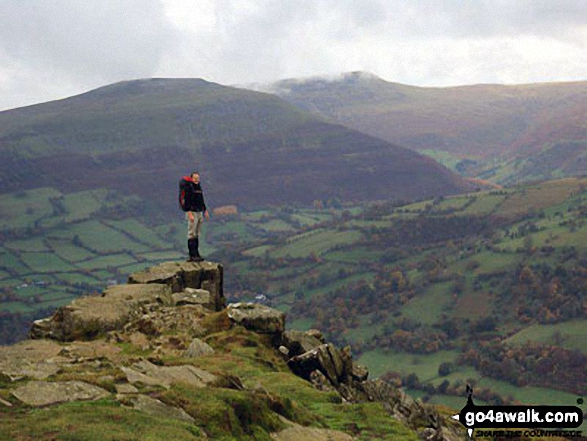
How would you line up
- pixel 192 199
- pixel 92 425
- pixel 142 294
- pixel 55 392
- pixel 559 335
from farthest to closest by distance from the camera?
Result: 1. pixel 559 335
2. pixel 192 199
3. pixel 142 294
4. pixel 55 392
5. pixel 92 425

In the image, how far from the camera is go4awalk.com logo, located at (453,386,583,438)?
28.2m

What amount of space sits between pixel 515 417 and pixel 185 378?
49.0ft

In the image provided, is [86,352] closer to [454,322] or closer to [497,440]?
[497,440]

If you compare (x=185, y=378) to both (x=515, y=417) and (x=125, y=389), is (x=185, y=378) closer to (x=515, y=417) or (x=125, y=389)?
(x=125, y=389)

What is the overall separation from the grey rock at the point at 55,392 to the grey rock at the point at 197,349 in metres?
9.30

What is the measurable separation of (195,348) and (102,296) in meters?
9.10

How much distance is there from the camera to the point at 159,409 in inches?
732

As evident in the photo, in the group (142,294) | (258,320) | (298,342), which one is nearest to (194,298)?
(142,294)

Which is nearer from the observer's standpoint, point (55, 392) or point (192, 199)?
point (55, 392)

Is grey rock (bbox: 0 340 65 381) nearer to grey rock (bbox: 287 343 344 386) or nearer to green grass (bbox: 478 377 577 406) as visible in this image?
grey rock (bbox: 287 343 344 386)

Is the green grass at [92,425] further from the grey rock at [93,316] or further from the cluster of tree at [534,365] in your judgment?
the cluster of tree at [534,365]

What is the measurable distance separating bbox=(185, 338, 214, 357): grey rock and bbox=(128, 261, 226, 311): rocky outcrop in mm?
10217

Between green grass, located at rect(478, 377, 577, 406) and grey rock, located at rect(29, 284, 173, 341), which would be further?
green grass, located at rect(478, 377, 577, 406)

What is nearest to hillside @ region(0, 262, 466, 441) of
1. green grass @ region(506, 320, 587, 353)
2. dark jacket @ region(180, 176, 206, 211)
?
dark jacket @ region(180, 176, 206, 211)
